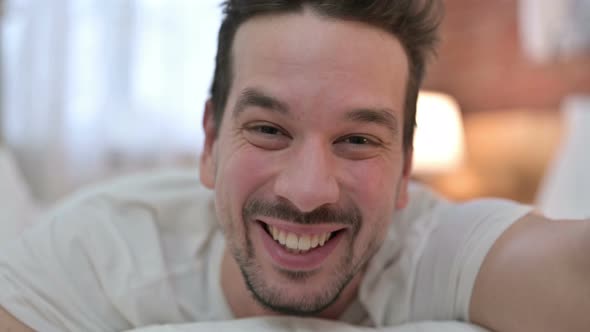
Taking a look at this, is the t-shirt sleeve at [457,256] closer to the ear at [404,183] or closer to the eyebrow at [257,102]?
the ear at [404,183]

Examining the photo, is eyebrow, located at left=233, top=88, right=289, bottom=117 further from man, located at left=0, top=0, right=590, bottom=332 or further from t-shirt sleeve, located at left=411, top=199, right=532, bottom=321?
t-shirt sleeve, located at left=411, top=199, right=532, bottom=321

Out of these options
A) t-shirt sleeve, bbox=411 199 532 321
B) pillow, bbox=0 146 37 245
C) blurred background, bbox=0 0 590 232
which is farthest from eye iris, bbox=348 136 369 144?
blurred background, bbox=0 0 590 232

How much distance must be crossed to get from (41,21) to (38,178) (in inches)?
24.4

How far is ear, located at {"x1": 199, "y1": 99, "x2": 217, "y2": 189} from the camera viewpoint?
96 centimetres

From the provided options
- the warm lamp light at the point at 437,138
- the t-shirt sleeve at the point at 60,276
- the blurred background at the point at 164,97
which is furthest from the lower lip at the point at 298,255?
the warm lamp light at the point at 437,138

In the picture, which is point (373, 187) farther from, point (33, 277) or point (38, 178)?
point (38, 178)

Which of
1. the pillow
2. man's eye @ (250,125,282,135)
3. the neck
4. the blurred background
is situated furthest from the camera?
the blurred background

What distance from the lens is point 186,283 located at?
0.97 metres

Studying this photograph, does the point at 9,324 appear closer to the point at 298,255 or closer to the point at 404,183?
the point at 298,255

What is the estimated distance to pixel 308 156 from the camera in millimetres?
756

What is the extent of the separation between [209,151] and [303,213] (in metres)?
0.29

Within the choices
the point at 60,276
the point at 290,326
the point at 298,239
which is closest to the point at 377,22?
the point at 298,239

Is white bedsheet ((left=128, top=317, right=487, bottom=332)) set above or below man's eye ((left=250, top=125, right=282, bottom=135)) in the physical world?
below

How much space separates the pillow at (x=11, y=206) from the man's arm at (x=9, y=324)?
46cm
